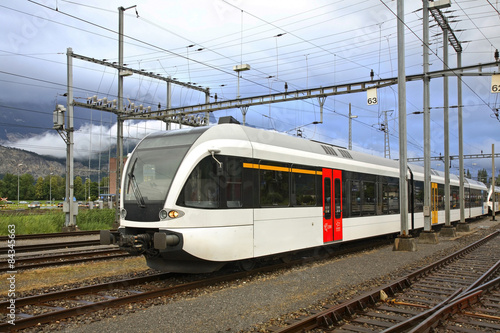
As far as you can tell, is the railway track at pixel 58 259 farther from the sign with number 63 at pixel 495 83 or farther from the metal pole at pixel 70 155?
the sign with number 63 at pixel 495 83

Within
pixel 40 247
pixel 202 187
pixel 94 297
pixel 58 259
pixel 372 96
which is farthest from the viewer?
pixel 372 96

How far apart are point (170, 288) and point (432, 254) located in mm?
9800

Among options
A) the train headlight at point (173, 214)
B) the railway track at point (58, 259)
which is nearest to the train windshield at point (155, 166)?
the train headlight at point (173, 214)

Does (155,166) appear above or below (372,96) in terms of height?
below

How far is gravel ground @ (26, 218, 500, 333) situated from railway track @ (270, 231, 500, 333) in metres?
0.50

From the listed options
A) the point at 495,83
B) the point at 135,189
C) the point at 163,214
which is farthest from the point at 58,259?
the point at 495,83

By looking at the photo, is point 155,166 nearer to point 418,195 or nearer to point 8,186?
point 418,195

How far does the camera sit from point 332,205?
12852 mm

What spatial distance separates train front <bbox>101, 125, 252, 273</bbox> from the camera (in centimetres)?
847

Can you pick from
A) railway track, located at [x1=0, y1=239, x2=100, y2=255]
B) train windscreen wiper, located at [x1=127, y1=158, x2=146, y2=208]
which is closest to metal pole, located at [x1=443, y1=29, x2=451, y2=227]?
railway track, located at [x1=0, y1=239, x2=100, y2=255]

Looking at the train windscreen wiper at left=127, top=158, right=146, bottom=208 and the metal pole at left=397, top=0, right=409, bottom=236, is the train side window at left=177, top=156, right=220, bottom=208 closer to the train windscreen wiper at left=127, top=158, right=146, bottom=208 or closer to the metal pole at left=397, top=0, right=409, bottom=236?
the train windscreen wiper at left=127, top=158, right=146, bottom=208

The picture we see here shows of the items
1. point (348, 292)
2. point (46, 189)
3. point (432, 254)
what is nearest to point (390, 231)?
point (432, 254)

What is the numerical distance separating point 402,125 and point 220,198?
9.16 m

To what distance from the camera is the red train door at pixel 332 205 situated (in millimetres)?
12523
